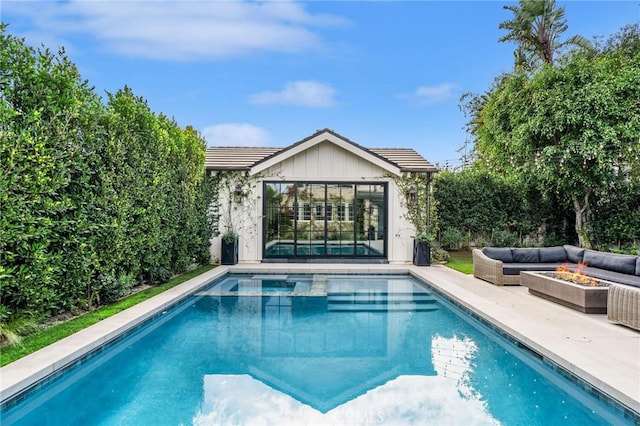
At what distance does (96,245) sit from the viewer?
6.82 meters

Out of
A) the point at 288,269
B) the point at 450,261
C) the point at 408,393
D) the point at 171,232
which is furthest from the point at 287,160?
the point at 408,393

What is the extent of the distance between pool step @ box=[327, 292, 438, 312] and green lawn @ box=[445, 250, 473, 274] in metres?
3.32

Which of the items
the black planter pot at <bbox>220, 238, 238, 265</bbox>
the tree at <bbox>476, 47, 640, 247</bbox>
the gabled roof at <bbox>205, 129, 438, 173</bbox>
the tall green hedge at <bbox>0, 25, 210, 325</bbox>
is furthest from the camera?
the gabled roof at <bbox>205, 129, 438, 173</bbox>

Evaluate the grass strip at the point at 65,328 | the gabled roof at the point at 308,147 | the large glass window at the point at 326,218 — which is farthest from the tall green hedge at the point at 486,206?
the grass strip at the point at 65,328

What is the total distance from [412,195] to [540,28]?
13.9 m

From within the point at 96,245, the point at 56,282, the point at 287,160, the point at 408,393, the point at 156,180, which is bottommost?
the point at 408,393

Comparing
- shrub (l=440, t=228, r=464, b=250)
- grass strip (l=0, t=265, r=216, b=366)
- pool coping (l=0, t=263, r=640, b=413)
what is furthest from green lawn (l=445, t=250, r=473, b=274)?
grass strip (l=0, t=265, r=216, b=366)

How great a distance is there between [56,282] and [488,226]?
14966mm

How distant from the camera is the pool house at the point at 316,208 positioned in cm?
1420

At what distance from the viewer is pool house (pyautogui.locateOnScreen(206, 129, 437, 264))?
559 inches

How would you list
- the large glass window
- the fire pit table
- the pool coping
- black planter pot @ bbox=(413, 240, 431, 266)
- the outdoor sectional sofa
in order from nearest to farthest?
the pool coping → the fire pit table → the outdoor sectional sofa → black planter pot @ bbox=(413, 240, 431, 266) → the large glass window

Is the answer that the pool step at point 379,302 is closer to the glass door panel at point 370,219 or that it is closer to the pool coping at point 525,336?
the pool coping at point 525,336

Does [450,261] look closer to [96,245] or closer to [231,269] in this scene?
[231,269]

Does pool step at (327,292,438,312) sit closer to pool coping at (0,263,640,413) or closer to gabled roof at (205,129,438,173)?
pool coping at (0,263,640,413)
